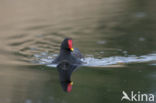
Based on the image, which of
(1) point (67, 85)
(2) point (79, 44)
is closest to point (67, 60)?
(1) point (67, 85)

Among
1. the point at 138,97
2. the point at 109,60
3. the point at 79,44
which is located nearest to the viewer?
the point at 138,97

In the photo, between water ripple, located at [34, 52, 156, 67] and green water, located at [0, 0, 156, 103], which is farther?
water ripple, located at [34, 52, 156, 67]

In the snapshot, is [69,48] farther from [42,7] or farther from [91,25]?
[42,7]

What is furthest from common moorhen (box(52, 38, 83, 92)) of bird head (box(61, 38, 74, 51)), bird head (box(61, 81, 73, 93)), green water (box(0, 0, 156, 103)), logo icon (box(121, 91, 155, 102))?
logo icon (box(121, 91, 155, 102))

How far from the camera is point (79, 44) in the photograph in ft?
37.0

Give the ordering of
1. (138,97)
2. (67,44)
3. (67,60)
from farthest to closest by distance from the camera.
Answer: (67,60), (67,44), (138,97)

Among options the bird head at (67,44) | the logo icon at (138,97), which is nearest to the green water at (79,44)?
the logo icon at (138,97)


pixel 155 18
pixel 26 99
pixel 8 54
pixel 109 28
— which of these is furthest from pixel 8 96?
pixel 155 18

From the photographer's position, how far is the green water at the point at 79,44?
7.11 meters

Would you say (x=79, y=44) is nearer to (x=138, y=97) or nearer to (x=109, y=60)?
(x=109, y=60)

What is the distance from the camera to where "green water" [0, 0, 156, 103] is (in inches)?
280

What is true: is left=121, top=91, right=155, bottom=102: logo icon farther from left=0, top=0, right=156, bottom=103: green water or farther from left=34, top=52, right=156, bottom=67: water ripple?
left=34, top=52, right=156, bottom=67: water ripple

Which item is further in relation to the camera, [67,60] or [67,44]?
[67,60]

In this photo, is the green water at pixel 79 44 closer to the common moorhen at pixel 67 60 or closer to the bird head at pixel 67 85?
the bird head at pixel 67 85
